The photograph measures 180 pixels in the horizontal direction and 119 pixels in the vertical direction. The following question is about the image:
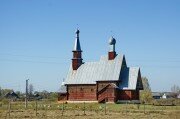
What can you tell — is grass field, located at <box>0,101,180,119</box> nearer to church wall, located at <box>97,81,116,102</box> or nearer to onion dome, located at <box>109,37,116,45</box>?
church wall, located at <box>97,81,116,102</box>

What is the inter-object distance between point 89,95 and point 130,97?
25.2 feet

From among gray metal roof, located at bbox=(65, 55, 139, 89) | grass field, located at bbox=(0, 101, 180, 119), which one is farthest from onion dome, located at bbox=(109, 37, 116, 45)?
grass field, located at bbox=(0, 101, 180, 119)

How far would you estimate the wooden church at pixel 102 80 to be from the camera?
231 ft

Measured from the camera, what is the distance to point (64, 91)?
76.2 m

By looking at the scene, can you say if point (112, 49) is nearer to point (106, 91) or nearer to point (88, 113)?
point (106, 91)

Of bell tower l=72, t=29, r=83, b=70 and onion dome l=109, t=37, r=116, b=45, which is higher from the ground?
onion dome l=109, t=37, r=116, b=45

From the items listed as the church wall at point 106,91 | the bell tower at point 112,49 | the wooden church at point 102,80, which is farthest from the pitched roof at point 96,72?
the church wall at point 106,91

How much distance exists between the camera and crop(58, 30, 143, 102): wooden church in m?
70.4

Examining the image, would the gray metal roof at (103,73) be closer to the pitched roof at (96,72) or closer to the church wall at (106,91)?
the pitched roof at (96,72)

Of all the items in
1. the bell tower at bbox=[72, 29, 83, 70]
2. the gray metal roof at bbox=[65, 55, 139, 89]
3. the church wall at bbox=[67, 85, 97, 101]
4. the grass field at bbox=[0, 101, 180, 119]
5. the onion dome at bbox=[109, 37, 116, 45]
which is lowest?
the grass field at bbox=[0, 101, 180, 119]

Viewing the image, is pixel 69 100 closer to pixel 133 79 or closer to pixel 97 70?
pixel 97 70

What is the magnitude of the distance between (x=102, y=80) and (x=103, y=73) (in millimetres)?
1484

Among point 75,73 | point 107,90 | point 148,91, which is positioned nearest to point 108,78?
point 107,90

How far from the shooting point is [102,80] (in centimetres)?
7144
